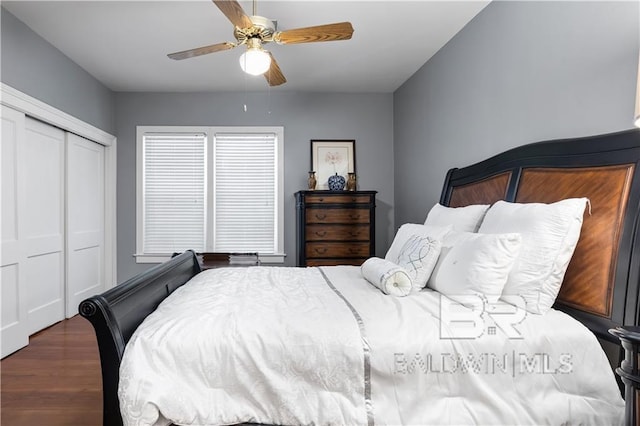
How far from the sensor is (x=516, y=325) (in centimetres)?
151

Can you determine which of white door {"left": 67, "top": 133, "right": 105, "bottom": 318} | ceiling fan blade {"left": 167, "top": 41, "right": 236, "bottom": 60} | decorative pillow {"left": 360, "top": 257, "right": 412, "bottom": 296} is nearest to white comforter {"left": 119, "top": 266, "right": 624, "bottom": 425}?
decorative pillow {"left": 360, "top": 257, "right": 412, "bottom": 296}

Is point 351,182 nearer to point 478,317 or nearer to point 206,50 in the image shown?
point 206,50

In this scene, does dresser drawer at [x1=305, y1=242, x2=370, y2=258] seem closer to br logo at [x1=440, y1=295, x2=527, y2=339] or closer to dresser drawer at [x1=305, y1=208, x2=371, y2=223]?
dresser drawer at [x1=305, y1=208, x2=371, y2=223]

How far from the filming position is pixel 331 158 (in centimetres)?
506

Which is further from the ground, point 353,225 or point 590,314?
point 353,225

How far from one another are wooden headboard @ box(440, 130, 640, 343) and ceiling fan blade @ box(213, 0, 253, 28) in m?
1.87

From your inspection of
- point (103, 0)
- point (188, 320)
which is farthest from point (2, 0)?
point (188, 320)

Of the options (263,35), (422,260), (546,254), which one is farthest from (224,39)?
(546,254)

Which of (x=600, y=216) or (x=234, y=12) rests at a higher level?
(x=234, y=12)

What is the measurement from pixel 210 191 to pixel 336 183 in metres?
1.67

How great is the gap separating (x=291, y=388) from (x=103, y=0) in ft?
9.91

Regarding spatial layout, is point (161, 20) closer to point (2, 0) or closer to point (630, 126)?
point (2, 0)

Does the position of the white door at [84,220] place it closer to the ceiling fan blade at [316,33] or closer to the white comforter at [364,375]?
the ceiling fan blade at [316,33]

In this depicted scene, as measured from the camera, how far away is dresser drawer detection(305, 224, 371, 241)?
4.31 metres
